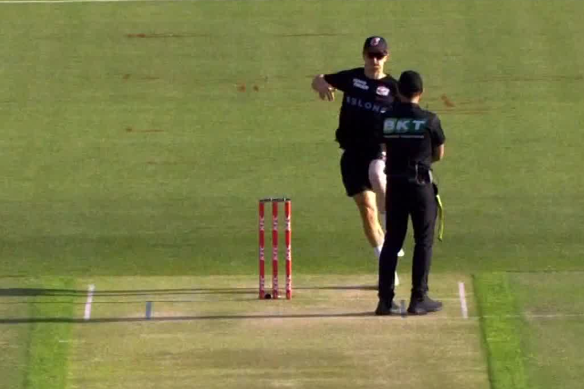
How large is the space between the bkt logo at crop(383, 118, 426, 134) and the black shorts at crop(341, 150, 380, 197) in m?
1.09

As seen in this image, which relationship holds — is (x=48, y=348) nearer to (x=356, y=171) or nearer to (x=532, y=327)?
(x=356, y=171)

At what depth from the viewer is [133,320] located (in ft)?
42.0

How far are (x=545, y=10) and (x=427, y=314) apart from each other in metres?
10.7

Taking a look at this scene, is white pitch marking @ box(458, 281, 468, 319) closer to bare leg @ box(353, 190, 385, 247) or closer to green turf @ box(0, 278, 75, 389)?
bare leg @ box(353, 190, 385, 247)

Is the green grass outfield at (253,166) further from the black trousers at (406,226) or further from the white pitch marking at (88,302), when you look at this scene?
the black trousers at (406,226)

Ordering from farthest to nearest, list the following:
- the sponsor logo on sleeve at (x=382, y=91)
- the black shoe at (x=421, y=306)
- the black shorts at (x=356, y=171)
Result: the black shorts at (x=356, y=171)
the sponsor logo on sleeve at (x=382, y=91)
the black shoe at (x=421, y=306)

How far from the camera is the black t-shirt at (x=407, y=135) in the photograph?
12391 mm

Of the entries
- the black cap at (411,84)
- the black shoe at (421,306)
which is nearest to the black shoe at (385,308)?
the black shoe at (421,306)

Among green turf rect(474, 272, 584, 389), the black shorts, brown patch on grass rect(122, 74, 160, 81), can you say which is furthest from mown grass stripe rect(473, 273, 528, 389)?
brown patch on grass rect(122, 74, 160, 81)

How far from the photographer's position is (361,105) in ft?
43.8

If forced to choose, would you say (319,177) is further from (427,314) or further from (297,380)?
(297,380)

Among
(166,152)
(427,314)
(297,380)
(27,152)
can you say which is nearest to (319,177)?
(166,152)

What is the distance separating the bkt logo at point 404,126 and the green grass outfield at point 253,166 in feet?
4.98

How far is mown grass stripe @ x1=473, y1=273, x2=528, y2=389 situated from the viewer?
1152 centimetres
